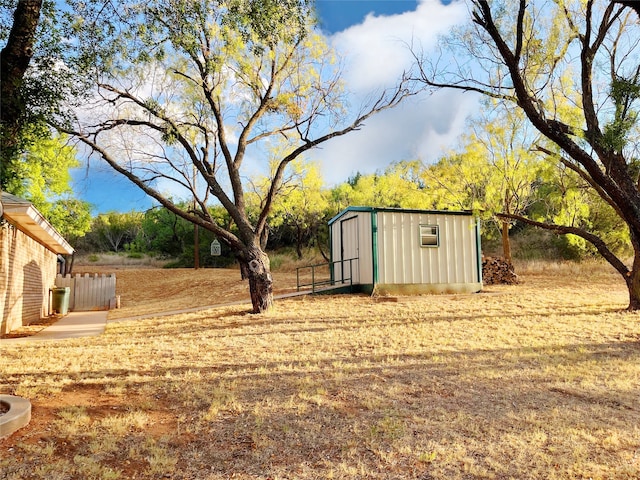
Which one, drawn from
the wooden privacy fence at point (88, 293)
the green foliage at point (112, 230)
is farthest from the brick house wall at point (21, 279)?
the green foliage at point (112, 230)

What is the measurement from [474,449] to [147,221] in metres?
45.8

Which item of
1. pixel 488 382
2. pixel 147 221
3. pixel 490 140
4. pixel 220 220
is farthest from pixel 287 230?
pixel 488 382

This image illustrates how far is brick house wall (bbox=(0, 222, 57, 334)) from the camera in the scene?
9586 mm

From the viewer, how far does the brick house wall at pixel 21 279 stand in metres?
9.59

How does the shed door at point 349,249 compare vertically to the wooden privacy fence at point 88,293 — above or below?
above

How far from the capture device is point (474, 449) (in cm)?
345

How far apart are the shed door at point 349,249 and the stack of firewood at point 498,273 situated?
A: 6177mm

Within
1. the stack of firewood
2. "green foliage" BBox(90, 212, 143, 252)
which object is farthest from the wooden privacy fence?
"green foliage" BBox(90, 212, 143, 252)

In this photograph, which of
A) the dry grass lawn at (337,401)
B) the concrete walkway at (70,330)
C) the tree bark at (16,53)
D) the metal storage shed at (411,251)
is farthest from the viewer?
the metal storage shed at (411,251)

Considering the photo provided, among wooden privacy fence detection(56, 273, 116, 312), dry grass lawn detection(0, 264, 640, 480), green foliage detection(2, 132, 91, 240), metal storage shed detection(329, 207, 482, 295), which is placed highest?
green foliage detection(2, 132, 91, 240)

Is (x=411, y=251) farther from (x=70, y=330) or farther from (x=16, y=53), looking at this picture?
(x=16, y=53)

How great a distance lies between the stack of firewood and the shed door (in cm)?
618

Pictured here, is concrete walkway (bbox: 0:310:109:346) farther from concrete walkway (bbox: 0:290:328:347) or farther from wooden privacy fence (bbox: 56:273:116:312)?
wooden privacy fence (bbox: 56:273:116:312)

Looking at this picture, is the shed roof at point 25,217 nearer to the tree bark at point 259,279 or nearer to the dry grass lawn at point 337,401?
the dry grass lawn at point 337,401
